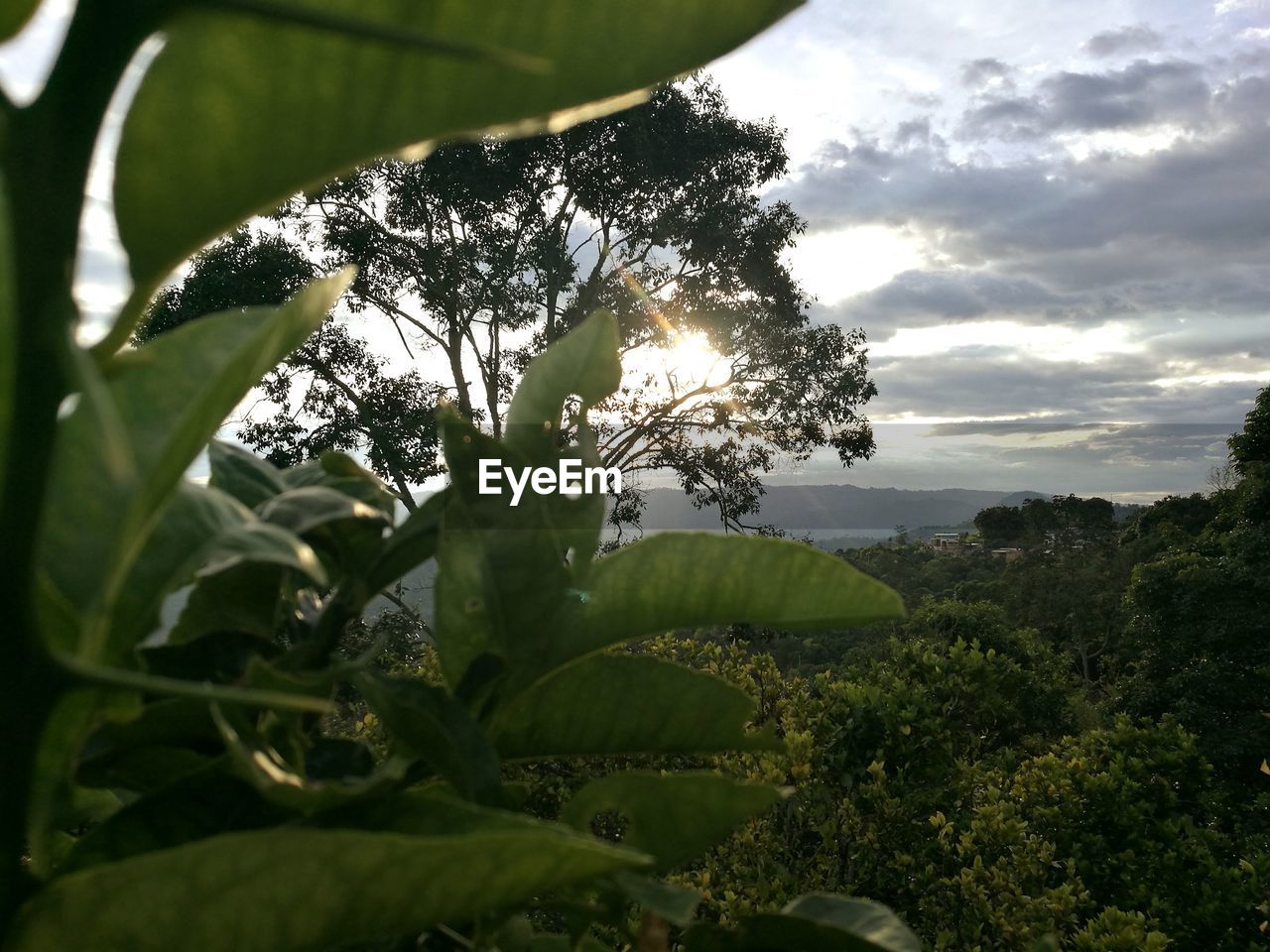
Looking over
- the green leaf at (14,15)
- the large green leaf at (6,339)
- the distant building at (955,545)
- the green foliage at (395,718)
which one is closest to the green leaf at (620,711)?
the green foliage at (395,718)

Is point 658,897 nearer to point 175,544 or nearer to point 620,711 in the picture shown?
point 620,711

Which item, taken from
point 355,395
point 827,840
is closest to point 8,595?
point 827,840

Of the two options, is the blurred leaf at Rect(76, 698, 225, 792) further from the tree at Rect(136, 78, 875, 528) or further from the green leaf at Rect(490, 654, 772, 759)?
the tree at Rect(136, 78, 875, 528)

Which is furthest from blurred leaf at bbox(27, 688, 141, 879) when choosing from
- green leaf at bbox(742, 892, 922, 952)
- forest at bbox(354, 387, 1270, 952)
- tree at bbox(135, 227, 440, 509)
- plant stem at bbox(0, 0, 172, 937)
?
tree at bbox(135, 227, 440, 509)

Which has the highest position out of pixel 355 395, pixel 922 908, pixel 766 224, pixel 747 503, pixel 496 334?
pixel 766 224

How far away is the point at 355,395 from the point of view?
48.8ft

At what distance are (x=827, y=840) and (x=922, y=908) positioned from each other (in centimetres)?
40

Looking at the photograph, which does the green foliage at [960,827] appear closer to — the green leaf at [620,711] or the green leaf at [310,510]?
the green leaf at [620,711]

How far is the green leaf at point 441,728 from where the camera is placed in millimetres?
478

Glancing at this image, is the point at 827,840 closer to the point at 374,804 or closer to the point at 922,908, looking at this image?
the point at 922,908

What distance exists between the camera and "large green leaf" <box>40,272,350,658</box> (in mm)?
363

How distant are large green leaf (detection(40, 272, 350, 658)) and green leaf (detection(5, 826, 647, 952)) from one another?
104 millimetres

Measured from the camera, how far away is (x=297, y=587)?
61cm

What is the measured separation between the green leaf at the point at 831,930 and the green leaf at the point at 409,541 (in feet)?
1.00
